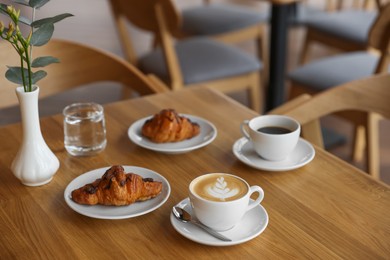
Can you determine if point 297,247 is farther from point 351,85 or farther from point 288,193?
point 351,85

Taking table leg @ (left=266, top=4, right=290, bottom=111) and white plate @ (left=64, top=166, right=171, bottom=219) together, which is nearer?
white plate @ (left=64, top=166, right=171, bottom=219)

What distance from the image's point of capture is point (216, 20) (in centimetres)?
321

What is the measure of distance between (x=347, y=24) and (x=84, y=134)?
2.18 metres

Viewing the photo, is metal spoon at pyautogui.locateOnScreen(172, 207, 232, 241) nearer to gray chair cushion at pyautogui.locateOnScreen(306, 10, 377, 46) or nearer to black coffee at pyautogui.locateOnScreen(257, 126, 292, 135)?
black coffee at pyautogui.locateOnScreen(257, 126, 292, 135)

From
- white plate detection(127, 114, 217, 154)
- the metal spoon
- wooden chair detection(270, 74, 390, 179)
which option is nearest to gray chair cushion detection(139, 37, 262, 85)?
wooden chair detection(270, 74, 390, 179)

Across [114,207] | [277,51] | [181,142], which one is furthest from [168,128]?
[277,51]

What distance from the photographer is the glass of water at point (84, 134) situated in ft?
4.04

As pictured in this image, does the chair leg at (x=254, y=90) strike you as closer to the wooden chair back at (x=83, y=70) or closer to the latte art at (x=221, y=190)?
the wooden chair back at (x=83, y=70)

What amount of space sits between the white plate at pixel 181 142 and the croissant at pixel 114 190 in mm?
203

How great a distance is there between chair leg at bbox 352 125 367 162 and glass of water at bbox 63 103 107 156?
170 centimetres

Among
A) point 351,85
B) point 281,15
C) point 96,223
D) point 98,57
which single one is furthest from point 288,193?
point 281,15

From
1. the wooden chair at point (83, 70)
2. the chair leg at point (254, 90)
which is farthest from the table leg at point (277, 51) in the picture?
the wooden chair at point (83, 70)

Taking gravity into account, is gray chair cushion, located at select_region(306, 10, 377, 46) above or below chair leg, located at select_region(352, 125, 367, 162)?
above

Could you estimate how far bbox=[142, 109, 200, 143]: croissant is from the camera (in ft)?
4.08
